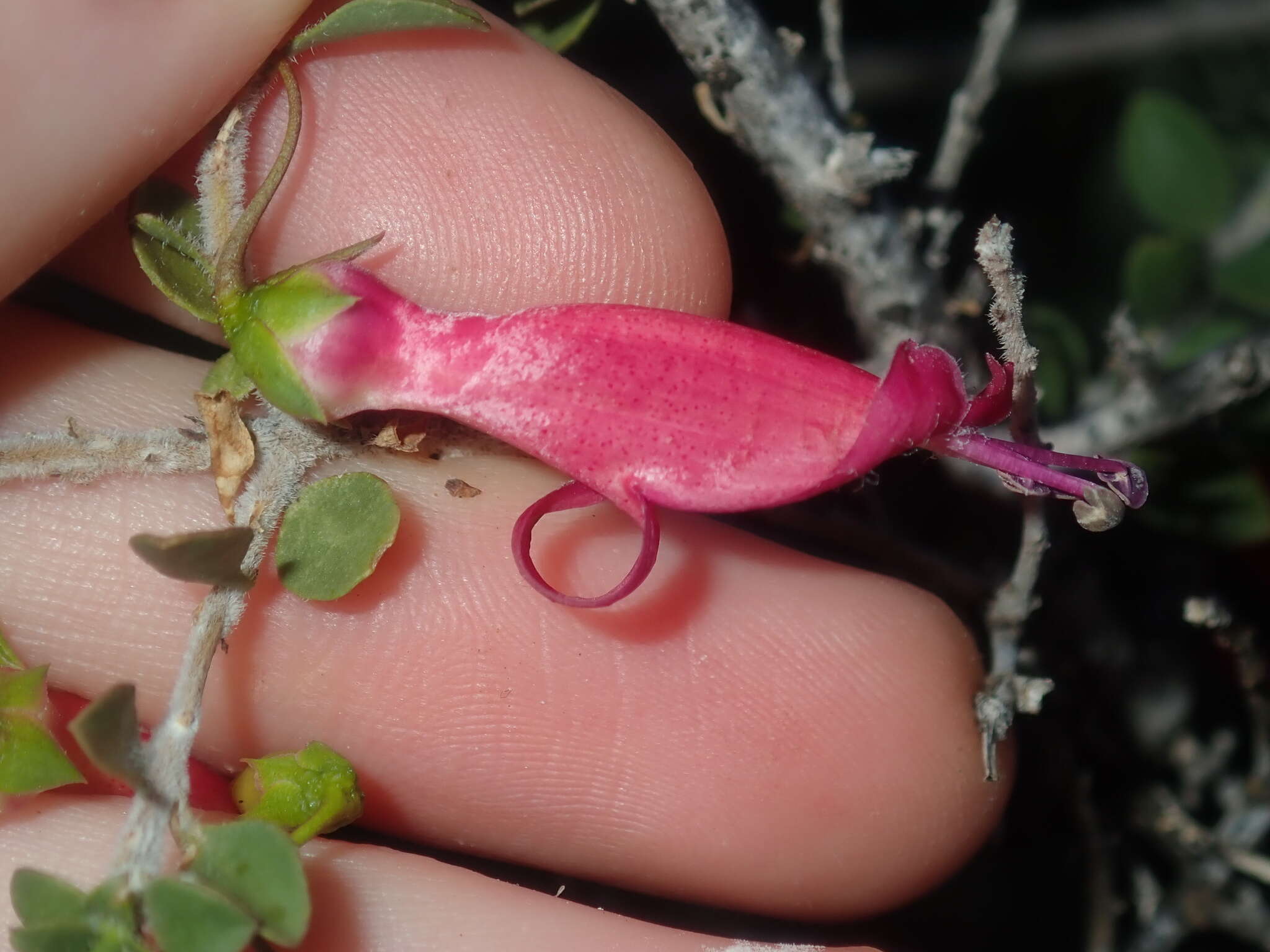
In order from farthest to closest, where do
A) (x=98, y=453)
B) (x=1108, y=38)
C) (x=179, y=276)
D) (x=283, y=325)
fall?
(x=1108, y=38) → (x=98, y=453) → (x=179, y=276) → (x=283, y=325)

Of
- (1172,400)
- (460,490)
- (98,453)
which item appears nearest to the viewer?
(98,453)

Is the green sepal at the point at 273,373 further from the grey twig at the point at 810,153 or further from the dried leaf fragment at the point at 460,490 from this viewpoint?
the grey twig at the point at 810,153

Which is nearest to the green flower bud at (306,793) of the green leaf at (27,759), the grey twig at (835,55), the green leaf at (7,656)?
the green leaf at (27,759)

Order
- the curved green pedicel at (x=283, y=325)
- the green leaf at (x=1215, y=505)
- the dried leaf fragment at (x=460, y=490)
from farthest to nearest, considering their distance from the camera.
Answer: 1. the green leaf at (x=1215, y=505)
2. the dried leaf fragment at (x=460, y=490)
3. the curved green pedicel at (x=283, y=325)

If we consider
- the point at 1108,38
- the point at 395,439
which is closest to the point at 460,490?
the point at 395,439

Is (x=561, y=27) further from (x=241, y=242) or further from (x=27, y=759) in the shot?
(x=27, y=759)

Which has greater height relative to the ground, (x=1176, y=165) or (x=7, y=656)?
(x=1176, y=165)

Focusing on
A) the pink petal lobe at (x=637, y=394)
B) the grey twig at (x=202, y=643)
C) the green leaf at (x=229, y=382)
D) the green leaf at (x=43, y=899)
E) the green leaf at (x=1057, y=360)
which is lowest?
the green leaf at (x=43, y=899)

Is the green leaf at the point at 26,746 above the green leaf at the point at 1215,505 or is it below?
below
